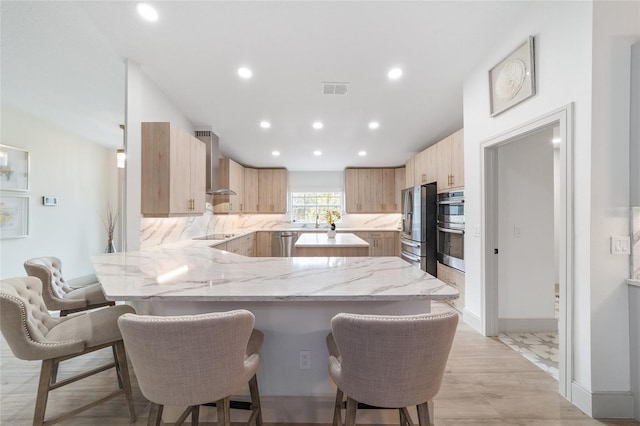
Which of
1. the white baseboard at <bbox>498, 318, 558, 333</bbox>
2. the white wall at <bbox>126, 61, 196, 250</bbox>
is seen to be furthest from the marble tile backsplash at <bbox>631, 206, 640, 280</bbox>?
the white wall at <bbox>126, 61, 196, 250</bbox>

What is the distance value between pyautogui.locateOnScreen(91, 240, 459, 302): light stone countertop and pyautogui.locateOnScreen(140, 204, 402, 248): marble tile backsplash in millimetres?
1107

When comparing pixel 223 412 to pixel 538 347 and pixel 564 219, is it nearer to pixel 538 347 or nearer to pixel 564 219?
pixel 564 219

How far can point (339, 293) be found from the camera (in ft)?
4.10

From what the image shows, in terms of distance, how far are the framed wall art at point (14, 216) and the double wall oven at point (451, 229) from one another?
19.3 feet

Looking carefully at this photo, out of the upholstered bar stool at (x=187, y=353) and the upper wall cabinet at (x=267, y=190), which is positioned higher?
the upper wall cabinet at (x=267, y=190)

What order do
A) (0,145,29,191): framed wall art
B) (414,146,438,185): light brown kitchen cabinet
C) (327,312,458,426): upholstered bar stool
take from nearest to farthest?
(327,312,458,426): upholstered bar stool → (0,145,29,191): framed wall art → (414,146,438,185): light brown kitchen cabinet

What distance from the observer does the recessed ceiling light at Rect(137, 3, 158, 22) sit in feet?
6.30

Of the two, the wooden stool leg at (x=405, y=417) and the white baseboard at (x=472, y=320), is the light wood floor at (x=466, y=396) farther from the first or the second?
the wooden stool leg at (x=405, y=417)

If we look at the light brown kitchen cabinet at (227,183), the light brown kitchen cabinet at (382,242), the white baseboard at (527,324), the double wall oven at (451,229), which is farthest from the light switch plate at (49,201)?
the white baseboard at (527,324)

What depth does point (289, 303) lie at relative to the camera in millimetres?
1535

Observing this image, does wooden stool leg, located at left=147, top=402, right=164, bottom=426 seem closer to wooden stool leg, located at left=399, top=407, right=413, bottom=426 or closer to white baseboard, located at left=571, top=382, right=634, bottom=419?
wooden stool leg, located at left=399, top=407, right=413, bottom=426

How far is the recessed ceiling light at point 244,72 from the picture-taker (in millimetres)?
2676

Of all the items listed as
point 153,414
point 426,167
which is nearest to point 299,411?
point 153,414

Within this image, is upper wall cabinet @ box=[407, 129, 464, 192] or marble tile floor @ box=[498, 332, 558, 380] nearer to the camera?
marble tile floor @ box=[498, 332, 558, 380]
